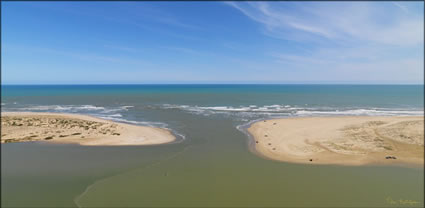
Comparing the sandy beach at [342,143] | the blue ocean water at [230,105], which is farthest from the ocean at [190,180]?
the blue ocean water at [230,105]

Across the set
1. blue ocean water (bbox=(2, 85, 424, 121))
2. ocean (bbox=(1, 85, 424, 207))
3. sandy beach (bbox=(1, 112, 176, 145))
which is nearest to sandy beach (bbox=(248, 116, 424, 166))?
ocean (bbox=(1, 85, 424, 207))

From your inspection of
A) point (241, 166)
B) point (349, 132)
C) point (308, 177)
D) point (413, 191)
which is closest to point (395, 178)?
point (413, 191)

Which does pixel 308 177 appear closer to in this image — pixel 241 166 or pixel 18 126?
pixel 241 166

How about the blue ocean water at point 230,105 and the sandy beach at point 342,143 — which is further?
the blue ocean water at point 230,105

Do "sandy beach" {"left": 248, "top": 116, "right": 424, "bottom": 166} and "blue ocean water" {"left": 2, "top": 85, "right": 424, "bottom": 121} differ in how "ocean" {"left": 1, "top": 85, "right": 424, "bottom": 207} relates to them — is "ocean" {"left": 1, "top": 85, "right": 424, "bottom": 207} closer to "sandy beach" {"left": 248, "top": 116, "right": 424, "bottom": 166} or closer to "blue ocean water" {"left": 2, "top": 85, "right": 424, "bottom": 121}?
"sandy beach" {"left": 248, "top": 116, "right": 424, "bottom": 166}

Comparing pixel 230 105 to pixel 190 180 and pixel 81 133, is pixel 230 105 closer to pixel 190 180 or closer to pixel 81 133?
pixel 81 133

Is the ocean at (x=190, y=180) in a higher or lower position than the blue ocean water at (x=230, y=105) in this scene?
lower

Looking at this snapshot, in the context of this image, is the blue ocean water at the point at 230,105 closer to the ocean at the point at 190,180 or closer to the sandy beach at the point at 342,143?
the sandy beach at the point at 342,143

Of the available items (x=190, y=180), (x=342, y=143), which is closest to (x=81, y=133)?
(x=190, y=180)
